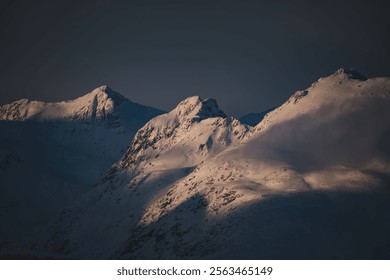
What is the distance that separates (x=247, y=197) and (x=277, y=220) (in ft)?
81.7

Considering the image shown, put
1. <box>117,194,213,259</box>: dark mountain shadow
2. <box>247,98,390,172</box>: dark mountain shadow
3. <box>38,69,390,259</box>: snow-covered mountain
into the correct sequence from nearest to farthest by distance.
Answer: <box>38,69,390,259</box>: snow-covered mountain < <box>117,194,213,259</box>: dark mountain shadow < <box>247,98,390,172</box>: dark mountain shadow

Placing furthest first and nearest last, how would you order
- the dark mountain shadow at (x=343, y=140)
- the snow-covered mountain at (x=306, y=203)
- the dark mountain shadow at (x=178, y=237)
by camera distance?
the dark mountain shadow at (x=343, y=140) → the dark mountain shadow at (x=178, y=237) → the snow-covered mountain at (x=306, y=203)

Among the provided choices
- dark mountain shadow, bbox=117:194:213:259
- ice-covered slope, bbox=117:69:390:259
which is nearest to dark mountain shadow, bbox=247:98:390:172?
ice-covered slope, bbox=117:69:390:259

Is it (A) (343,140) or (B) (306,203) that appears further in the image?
(A) (343,140)

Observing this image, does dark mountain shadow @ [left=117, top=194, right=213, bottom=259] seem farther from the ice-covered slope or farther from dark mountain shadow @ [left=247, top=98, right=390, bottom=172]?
dark mountain shadow @ [left=247, top=98, right=390, bottom=172]

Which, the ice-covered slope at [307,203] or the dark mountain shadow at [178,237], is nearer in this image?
the ice-covered slope at [307,203]

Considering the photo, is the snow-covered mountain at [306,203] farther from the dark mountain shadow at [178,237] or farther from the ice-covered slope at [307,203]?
the dark mountain shadow at [178,237]

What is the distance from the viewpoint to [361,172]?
536 ft

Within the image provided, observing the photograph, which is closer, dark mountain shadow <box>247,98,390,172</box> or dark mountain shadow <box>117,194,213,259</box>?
dark mountain shadow <box>117,194,213,259</box>

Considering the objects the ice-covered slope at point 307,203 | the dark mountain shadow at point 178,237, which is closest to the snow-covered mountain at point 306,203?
the ice-covered slope at point 307,203

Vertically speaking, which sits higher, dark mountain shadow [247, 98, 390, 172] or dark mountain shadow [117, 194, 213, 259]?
dark mountain shadow [247, 98, 390, 172]

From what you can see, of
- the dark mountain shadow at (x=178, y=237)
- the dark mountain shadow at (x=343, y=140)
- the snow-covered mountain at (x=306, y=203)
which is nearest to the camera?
the snow-covered mountain at (x=306, y=203)

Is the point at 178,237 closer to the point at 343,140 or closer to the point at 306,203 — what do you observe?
the point at 306,203

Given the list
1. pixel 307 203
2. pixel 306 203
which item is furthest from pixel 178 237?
pixel 307 203
